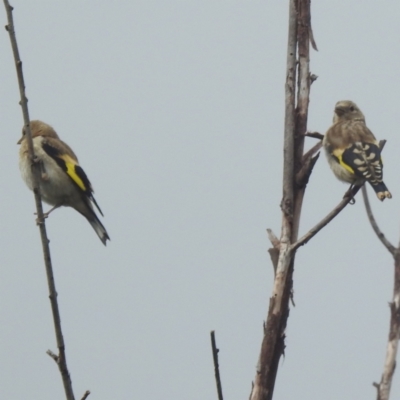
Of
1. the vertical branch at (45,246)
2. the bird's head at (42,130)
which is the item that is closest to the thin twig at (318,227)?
the vertical branch at (45,246)

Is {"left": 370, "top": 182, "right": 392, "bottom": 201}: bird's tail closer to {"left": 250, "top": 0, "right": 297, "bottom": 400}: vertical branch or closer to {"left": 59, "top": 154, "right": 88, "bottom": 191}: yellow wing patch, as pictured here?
{"left": 250, "top": 0, "right": 297, "bottom": 400}: vertical branch

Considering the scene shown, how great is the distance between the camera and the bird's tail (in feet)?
21.5

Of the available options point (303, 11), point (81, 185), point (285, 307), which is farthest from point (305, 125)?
point (81, 185)

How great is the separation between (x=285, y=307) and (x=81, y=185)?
456cm

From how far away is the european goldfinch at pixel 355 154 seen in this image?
6.80m

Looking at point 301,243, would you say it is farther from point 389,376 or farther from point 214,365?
point 389,376

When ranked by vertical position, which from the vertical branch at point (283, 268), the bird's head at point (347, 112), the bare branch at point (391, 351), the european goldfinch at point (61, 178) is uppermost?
the bird's head at point (347, 112)

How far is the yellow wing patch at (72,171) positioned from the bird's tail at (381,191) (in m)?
3.07

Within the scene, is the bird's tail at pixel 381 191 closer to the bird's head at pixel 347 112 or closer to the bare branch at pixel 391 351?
the bird's head at pixel 347 112

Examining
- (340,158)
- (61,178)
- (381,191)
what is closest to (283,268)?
(381,191)

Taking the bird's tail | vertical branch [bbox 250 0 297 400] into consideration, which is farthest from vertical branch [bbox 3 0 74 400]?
the bird's tail

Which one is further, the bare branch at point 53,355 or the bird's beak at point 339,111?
→ the bird's beak at point 339,111

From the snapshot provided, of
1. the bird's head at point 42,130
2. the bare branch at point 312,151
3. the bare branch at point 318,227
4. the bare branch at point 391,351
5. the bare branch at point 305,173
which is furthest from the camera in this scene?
the bird's head at point 42,130

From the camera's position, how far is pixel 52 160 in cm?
846
